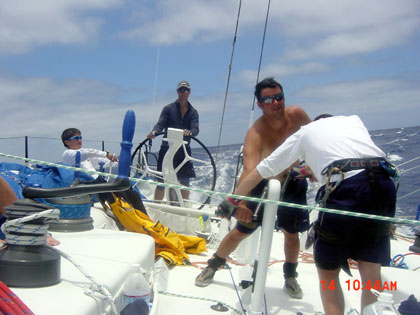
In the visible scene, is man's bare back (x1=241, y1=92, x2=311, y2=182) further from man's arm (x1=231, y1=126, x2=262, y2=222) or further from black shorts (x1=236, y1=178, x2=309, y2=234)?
black shorts (x1=236, y1=178, x2=309, y2=234)

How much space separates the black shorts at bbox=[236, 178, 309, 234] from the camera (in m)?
2.78

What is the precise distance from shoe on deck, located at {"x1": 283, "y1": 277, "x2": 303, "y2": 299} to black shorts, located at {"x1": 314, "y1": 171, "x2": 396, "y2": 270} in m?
0.85

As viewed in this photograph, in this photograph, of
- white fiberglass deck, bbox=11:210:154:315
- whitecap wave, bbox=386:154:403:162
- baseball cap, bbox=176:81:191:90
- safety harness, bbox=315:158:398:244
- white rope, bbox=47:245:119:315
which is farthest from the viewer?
whitecap wave, bbox=386:154:403:162

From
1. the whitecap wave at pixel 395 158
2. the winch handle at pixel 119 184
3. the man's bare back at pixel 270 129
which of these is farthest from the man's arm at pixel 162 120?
the whitecap wave at pixel 395 158

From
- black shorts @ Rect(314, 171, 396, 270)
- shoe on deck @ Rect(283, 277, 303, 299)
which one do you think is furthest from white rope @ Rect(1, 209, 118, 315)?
shoe on deck @ Rect(283, 277, 303, 299)

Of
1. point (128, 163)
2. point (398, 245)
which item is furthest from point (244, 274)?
point (398, 245)

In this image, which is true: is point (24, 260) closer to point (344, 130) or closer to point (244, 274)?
point (344, 130)

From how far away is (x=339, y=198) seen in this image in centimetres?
192

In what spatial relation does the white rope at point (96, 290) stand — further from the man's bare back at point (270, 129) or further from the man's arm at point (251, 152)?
the man's bare back at point (270, 129)

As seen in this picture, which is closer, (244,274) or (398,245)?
(244,274)

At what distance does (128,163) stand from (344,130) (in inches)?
44.5

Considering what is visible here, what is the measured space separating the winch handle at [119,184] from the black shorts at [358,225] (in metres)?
1.02

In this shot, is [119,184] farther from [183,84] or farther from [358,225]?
[183,84]

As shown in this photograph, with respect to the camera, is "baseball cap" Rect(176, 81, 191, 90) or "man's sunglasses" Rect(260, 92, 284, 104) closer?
"man's sunglasses" Rect(260, 92, 284, 104)
